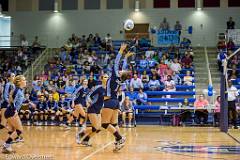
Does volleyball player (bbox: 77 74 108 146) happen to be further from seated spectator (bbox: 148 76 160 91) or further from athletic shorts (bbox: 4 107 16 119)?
seated spectator (bbox: 148 76 160 91)

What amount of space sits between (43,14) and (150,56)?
38.1 feet

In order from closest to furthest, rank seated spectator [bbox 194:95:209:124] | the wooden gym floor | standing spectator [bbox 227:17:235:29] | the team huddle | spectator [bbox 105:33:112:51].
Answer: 1. the wooden gym floor
2. the team huddle
3. seated spectator [bbox 194:95:209:124]
4. spectator [bbox 105:33:112:51]
5. standing spectator [bbox 227:17:235:29]

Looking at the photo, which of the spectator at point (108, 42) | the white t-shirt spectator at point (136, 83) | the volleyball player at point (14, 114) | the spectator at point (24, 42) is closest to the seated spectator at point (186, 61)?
the white t-shirt spectator at point (136, 83)

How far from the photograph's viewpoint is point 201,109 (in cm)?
2334

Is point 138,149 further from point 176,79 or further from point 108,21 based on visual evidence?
point 108,21

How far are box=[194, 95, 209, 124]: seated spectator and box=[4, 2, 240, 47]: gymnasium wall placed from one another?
10.3 m

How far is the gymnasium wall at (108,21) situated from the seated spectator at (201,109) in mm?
10274

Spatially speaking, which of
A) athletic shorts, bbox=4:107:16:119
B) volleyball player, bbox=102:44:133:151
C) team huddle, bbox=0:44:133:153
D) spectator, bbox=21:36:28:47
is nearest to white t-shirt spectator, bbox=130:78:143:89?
team huddle, bbox=0:44:133:153

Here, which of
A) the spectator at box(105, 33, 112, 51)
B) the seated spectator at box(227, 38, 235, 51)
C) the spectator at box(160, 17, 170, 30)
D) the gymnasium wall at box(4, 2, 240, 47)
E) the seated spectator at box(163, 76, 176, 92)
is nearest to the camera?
the seated spectator at box(163, 76, 176, 92)

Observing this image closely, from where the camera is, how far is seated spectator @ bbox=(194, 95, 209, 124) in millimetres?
23234

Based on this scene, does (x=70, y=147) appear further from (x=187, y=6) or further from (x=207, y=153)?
(x=187, y=6)

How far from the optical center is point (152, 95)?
84.6 ft

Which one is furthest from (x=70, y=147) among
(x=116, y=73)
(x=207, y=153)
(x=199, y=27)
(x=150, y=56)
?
(x=199, y=27)

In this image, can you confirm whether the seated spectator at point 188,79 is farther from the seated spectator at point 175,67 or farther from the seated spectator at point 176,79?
the seated spectator at point 175,67
